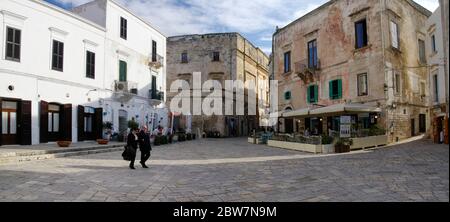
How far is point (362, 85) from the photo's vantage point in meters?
18.5

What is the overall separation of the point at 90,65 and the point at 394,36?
1874 centimetres

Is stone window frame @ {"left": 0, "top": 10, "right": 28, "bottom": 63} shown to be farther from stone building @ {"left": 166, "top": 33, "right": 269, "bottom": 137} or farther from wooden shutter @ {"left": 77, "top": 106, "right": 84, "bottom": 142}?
stone building @ {"left": 166, "top": 33, "right": 269, "bottom": 137}

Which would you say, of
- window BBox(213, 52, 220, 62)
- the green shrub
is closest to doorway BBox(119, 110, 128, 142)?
the green shrub

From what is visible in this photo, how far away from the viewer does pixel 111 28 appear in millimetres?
19453

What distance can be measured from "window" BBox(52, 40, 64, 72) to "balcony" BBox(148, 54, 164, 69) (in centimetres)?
802

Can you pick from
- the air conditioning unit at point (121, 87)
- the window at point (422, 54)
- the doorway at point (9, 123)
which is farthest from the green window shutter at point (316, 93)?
the doorway at point (9, 123)

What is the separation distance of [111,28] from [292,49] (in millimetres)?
13902

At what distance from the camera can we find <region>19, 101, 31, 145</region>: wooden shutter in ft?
44.8

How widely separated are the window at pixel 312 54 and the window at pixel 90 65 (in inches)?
593

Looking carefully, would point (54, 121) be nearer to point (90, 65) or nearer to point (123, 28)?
point (90, 65)

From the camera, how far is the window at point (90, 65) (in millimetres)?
17750

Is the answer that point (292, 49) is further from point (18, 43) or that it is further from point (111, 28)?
point (18, 43)
